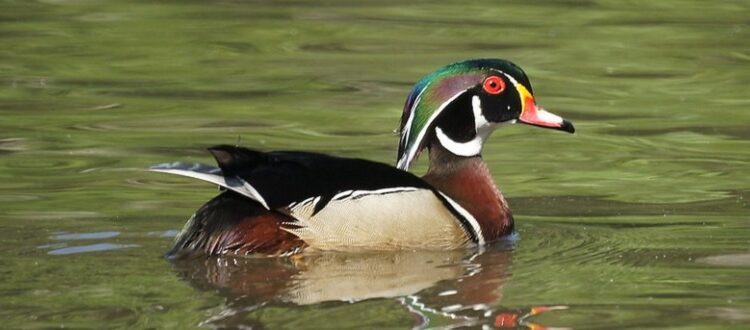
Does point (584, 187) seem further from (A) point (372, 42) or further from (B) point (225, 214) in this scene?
(A) point (372, 42)

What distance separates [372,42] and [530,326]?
8383 mm

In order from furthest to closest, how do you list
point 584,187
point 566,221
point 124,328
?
point 584,187 < point 566,221 < point 124,328

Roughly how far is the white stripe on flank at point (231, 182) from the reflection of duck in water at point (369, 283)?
350mm

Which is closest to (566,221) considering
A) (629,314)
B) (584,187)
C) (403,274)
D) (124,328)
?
(584,187)

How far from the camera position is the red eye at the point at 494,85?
987 cm

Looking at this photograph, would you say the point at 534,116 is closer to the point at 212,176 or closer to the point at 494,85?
the point at 494,85

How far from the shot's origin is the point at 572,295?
818 cm

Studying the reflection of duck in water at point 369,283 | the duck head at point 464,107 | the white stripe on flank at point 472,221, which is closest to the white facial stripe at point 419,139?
the duck head at point 464,107

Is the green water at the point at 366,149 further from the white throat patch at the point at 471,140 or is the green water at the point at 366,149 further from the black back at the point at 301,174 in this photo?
the white throat patch at the point at 471,140

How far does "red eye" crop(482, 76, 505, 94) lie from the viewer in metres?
9.87

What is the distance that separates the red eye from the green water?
74 centimetres

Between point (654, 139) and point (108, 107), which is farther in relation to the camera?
point (108, 107)

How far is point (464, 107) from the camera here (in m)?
9.94

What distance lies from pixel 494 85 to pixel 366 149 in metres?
2.15
